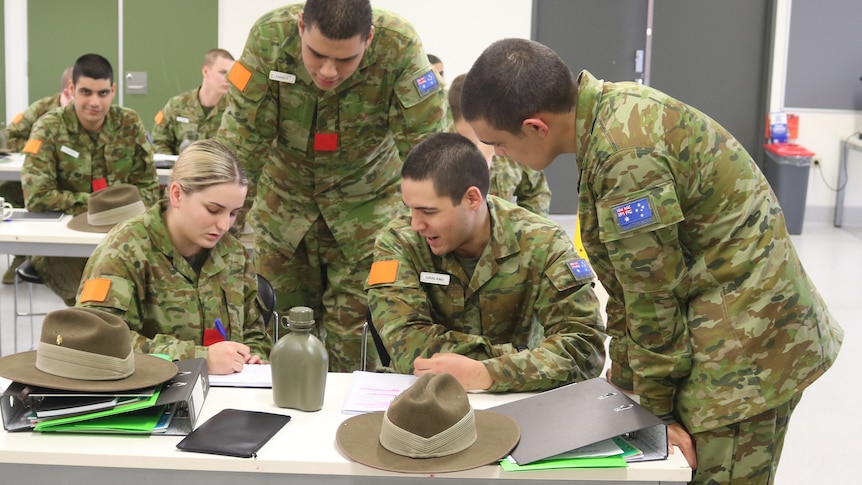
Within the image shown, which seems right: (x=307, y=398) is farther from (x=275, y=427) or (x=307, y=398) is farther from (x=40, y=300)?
(x=40, y=300)

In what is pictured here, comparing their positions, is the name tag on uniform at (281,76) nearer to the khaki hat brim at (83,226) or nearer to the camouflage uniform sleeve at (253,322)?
the camouflage uniform sleeve at (253,322)

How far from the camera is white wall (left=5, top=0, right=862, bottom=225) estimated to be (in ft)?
27.2

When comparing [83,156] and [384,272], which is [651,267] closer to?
[384,272]

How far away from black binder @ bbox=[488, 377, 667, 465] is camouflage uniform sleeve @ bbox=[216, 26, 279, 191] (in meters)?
1.53

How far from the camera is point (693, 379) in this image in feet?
5.87

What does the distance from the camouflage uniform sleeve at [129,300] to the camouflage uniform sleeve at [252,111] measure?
80 centimetres

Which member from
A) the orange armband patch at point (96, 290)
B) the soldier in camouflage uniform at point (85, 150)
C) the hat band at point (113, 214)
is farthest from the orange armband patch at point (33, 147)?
the orange armband patch at point (96, 290)

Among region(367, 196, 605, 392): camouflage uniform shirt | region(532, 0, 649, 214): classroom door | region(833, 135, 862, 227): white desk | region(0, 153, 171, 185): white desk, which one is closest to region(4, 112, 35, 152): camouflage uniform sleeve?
region(0, 153, 171, 185): white desk

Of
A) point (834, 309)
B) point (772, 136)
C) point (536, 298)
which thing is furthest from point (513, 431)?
point (772, 136)

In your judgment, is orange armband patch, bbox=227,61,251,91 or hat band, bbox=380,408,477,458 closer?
hat band, bbox=380,408,477,458

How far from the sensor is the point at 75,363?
1.77 meters

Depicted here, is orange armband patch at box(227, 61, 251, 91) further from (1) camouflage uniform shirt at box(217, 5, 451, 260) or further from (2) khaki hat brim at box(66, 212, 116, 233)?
(2) khaki hat brim at box(66, 212, 116, 233)

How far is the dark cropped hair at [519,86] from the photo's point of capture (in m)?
1.75

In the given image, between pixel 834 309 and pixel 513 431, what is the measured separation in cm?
455
